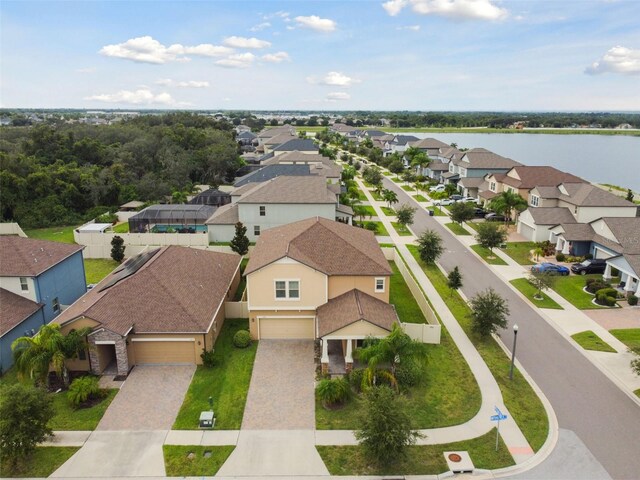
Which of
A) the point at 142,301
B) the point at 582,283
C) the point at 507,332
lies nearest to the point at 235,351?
the point at 142,301

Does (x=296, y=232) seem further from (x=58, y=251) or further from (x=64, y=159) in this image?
(x=64, y=159)

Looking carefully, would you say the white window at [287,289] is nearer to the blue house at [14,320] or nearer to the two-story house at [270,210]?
the blue house at [14,320]

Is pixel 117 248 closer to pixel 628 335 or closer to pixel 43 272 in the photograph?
pixel 43 272

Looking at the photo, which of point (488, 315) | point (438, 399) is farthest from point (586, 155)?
point (438, 399)

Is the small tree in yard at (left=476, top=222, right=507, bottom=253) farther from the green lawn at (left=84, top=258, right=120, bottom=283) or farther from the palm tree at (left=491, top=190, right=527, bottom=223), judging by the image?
the green lawn at (left=84, top=258, right=120, bottom=283)

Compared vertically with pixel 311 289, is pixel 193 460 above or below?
below

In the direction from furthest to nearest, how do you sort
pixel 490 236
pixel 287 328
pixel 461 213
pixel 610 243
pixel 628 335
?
pixel 461 213, pixel 490 236, pixel 610 243, pixel 628 335, pixel 287 328
